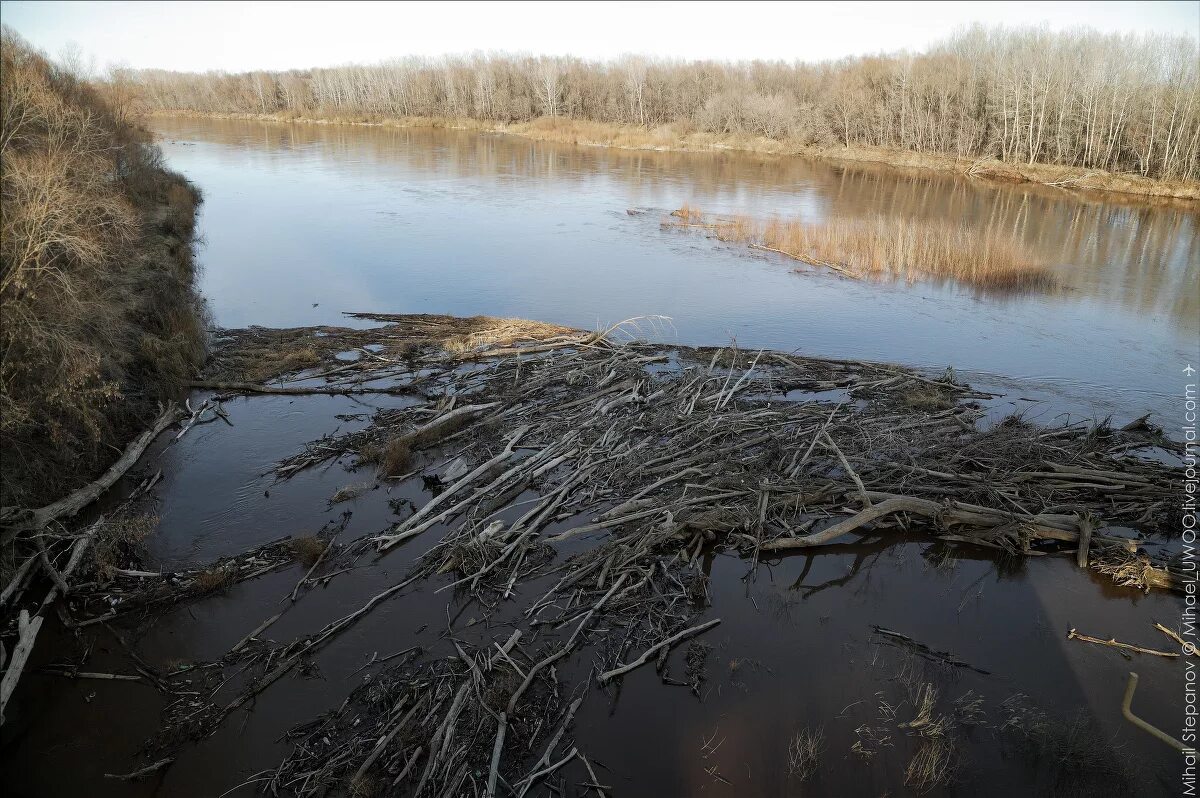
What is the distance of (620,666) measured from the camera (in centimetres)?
792

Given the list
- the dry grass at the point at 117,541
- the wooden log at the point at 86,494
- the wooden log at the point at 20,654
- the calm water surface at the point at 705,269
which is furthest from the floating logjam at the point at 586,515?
the calm water surface at the point at 705,269

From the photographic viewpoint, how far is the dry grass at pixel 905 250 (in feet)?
86.9

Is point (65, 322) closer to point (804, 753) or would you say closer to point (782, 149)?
point (804, 753)

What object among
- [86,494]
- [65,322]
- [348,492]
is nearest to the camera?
[65,322]

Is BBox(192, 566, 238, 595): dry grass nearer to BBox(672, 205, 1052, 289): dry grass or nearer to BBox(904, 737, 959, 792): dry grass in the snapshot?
BBox(904, 737, 959, 792): dry grass

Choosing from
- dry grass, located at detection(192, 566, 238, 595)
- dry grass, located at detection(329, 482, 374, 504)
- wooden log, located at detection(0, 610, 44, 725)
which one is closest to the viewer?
wooden log, located at detection(0, 610, 44, 725)

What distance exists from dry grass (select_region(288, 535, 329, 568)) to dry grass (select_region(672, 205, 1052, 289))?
22995mm

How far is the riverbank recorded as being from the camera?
4697 centimetres

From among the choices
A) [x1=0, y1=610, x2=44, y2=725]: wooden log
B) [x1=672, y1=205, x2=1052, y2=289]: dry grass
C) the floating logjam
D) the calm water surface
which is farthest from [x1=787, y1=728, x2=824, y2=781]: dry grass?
[x1=672, y1=205, x2=1052, y2=289]: dry grass

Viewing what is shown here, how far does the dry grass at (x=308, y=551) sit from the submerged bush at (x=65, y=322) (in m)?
3.61

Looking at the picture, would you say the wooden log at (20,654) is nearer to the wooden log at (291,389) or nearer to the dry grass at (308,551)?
the dry grass at (308,551)

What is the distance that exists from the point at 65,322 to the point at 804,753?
1206cm

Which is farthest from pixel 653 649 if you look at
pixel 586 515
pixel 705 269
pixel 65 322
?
pixel 705 269

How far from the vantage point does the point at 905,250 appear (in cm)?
2811
